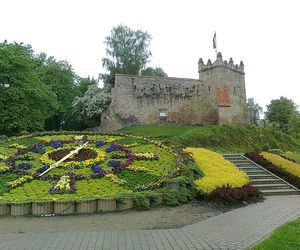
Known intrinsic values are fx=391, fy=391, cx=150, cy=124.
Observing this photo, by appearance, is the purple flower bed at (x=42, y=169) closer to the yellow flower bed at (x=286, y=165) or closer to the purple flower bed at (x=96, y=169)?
the purple flower bed at (x=96, y=169)

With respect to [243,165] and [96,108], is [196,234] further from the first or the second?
[96,108]

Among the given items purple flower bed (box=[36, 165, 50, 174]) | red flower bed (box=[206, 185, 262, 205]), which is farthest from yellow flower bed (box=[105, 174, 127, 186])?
red flower bed (box=[206, 185, 262, 205])

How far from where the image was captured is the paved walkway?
26.0 feet

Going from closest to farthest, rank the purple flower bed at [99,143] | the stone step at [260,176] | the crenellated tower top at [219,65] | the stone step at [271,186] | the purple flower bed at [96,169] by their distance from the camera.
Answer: the purple flower bed at [96,169] < the stone step at [271,186] < the stone step at [260,176] < the purple flower bed at [99,143] < the crenellated tower top at [219,65]

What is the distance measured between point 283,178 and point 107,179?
325 inches

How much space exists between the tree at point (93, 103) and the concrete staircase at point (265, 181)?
83.5 feet

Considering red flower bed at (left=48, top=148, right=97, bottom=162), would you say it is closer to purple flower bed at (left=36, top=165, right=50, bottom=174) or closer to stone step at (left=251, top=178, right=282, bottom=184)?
purple flower bed at (left=36, top=165, right=50, bottom=174)

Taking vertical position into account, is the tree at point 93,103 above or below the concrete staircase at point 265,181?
above

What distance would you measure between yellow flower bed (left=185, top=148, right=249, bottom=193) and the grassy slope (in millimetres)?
5636

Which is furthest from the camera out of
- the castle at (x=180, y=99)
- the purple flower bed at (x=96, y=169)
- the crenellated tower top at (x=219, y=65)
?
the crenellated tower top at (x=219, y=65)

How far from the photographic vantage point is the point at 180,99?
4216cm

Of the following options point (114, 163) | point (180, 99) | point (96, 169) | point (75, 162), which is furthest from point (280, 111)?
point (96, 169)

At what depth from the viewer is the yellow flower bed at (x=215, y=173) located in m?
14.4

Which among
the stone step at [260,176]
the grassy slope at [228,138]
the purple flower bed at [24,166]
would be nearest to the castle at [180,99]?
the grassy slope at [228,138]
